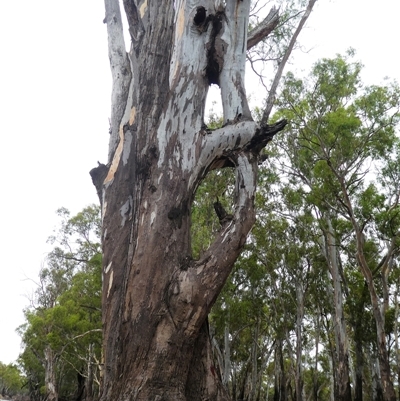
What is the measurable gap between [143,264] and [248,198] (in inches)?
34.7

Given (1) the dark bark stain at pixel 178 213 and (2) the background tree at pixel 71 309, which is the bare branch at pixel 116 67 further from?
(2) the background tree at pixel 71 309

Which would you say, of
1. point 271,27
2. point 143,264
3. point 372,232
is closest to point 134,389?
point 143,264

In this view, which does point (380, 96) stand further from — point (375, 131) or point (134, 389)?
point (134, 389)

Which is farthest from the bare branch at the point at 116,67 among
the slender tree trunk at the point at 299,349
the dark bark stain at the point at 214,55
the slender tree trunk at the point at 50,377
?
the slender tree trunk at the point at 50,377

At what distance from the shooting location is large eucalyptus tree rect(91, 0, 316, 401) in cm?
299

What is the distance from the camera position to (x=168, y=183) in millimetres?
A: 3443

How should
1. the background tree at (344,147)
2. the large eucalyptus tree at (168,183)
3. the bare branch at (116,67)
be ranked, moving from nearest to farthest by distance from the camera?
the large eucalyptus tree at (168,183) < the bare branch at (116,67) < the background tree at (344,147)

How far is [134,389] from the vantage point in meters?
2.83

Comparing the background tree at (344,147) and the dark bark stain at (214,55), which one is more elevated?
the background tree at (344,147)

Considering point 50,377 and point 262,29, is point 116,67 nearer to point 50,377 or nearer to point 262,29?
point 262,29

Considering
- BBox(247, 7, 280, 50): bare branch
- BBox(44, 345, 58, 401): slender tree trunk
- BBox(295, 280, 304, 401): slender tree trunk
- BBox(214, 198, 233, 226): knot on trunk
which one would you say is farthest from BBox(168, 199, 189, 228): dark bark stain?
BBox(44, 345, 58, 401): slender tree trunk

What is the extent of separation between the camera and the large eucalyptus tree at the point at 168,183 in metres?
2.99

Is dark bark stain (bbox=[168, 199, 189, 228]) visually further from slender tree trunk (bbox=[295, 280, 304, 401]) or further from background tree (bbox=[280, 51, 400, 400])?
slender tree trunk (bbox=[295, 280, 304, 401])

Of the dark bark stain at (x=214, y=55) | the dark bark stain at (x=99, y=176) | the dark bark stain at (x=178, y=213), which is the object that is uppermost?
the dark bark stain at (x=214, y=55)
